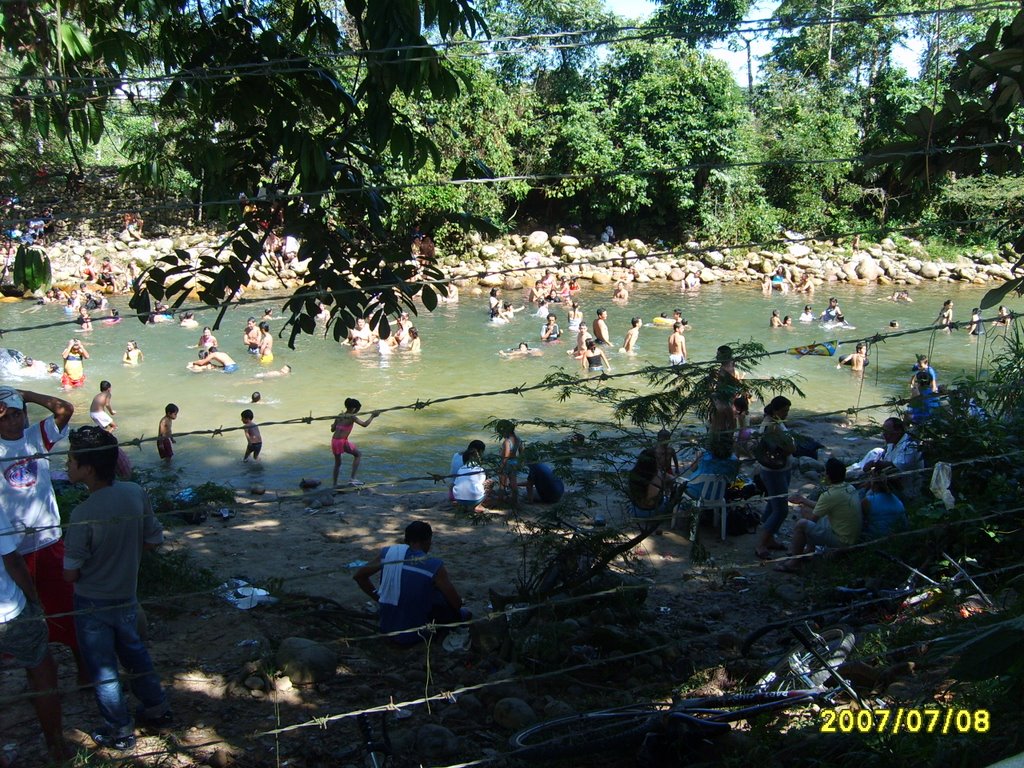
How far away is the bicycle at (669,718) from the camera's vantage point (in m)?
3.72

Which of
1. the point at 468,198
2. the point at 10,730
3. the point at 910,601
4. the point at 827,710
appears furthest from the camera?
the point at 468,198

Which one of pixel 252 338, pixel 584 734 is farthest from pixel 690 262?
pixel 584 734

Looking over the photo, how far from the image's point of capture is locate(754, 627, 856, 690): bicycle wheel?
4152mm

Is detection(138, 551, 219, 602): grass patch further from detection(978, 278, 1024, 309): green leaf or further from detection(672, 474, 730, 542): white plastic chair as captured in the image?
detection(978, 278, 1024, 309): green leaf

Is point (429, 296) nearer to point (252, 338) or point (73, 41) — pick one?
point (73, 41)

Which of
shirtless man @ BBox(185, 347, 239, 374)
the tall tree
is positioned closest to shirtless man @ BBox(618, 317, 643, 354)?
shirtless man @ BBox(185, 347, 239, 374)

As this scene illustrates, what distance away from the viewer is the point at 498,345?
66.9 feet

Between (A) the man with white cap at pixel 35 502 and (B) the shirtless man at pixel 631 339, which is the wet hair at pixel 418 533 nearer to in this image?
(A) the man with white cap at pixel 35 502

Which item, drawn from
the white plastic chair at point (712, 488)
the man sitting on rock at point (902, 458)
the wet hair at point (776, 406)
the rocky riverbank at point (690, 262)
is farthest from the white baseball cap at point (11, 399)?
the rocky riverbank at point (690, 262)

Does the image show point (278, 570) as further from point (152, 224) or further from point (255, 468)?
point (152, 224)

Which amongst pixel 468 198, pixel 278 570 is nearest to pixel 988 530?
pixel 278 570

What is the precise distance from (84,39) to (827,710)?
13.9 ft
